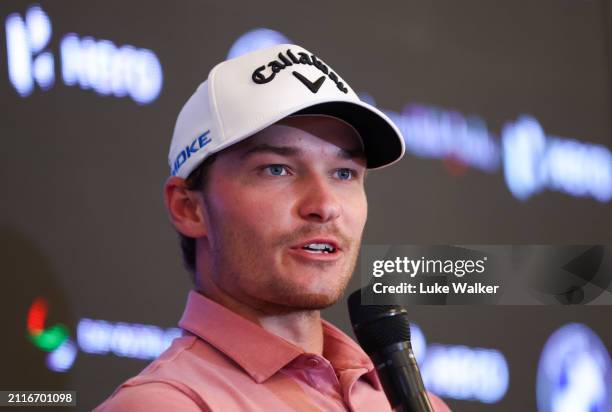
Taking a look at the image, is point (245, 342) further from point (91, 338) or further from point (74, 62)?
point (74, 62)

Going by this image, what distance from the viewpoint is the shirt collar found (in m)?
1.13

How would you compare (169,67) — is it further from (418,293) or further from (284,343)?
(284,343)

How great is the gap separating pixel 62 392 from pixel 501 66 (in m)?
1.22

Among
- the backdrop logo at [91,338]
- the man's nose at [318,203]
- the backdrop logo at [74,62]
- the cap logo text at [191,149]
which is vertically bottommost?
the backdrop logo at [91,338]

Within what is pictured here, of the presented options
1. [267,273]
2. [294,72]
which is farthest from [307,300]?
[294,72]

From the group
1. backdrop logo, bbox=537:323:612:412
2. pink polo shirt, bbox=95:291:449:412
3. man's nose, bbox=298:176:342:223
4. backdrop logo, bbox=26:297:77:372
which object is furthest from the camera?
backdrop logo, bbox=537:323:612:412

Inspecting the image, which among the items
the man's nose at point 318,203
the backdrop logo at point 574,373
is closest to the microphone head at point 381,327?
the man's nose at point 318,203

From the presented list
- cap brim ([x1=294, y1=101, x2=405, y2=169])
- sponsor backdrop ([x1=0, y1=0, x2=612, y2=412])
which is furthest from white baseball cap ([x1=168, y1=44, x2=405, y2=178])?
sponsor backdrop ([x1=0, y1=0, x2=612, y2=412])

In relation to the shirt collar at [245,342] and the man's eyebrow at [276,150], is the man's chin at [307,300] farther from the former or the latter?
the man's eyebrow at [276,150]

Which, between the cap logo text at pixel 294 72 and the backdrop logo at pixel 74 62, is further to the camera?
the backdrop logo at pixel 74 62

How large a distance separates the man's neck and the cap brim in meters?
0.25

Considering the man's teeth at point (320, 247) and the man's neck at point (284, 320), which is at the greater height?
the man's teeth at point (320, 247)

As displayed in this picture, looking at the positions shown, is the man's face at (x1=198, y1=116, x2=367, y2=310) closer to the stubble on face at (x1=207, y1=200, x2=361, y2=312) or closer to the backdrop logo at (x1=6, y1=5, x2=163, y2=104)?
the stubble on face at (x1=207, y1=200, x2=361, y2=312)

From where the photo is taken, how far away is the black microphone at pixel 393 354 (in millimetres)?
1075
